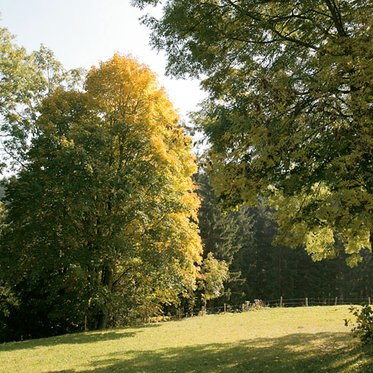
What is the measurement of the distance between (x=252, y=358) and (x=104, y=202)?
10093 millimetres

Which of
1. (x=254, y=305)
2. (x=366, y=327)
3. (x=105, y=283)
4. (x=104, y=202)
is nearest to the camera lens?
(x=366, y=327)

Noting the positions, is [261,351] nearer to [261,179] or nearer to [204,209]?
[261,179]

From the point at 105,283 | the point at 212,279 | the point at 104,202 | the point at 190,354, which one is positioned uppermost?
the point at 104,202

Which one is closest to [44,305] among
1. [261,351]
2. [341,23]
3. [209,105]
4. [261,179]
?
[261,351]

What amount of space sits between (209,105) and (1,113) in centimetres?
1438

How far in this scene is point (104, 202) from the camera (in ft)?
51.6

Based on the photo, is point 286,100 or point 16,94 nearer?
point 286,100

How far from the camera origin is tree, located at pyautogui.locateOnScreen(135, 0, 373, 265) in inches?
208

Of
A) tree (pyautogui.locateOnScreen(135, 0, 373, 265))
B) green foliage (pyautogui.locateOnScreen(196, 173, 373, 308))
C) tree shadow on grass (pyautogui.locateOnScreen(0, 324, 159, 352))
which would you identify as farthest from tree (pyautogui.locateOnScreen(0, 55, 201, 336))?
green foliage (pyautogui.locateOnScreen(196, 173, 373, 308))

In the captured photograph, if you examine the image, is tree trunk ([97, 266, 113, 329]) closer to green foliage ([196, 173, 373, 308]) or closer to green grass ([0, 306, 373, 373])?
green grass ([0, 306, 373, 373])

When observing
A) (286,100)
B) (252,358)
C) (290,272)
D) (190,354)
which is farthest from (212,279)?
(290,272)

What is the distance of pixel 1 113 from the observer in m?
18.2

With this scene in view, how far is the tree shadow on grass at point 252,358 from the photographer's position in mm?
6215

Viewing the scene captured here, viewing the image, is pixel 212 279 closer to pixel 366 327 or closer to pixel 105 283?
pixel 105 283
